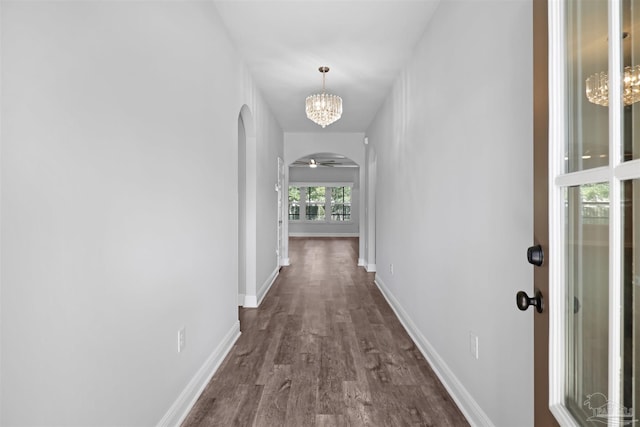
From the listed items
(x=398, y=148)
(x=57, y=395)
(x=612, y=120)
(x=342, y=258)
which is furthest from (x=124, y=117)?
(x=342, y=258)

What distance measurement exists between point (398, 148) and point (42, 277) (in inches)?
140

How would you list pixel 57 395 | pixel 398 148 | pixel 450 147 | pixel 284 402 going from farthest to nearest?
pixel 398 148 → pixel 450 147 → pixel 284 402 → pixel 57 395

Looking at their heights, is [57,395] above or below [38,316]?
below

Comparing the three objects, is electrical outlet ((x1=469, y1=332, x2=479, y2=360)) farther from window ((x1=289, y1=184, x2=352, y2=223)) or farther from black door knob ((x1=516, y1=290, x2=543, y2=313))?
window ((x1=289, y1=184, x2=352, y2=223))

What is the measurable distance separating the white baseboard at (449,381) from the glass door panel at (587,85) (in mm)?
1497

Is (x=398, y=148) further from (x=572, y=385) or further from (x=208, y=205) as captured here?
(x=572, y=385)

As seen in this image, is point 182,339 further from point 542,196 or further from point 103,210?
point 542,196

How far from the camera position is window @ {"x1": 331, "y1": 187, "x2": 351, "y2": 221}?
14.7 m

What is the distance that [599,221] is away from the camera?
0.87 meters

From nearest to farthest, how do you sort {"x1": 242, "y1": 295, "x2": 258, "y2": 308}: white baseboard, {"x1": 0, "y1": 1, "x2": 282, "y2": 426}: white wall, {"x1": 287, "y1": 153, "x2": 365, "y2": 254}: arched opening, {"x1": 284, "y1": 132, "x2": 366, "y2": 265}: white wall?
{"x1": 0, "y1": 1, "x2": 282, "y2": 426}: white wall
{"x1": 242, "y1": 295, "x2": 258, "y2": 308}: white baseboard
{"x1": 284, "y1": 132, "x2": 366, "y2": 265}: white wall
{"x1": 287, "y1": 153, "x2": 365, "y2": 254}: arched opening

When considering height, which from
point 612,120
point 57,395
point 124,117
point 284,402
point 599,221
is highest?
point 124,117

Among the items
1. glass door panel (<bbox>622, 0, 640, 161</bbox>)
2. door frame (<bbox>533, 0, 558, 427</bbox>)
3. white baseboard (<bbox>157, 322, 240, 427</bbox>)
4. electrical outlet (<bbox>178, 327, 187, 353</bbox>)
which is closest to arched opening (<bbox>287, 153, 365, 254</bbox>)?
white baseboard (<bbox>157, 322, 240, 427</bbox>)

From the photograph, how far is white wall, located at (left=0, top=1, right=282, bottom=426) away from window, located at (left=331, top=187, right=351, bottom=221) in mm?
12277

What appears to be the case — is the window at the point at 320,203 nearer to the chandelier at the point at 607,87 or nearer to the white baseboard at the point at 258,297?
the white baseboard at the point at 258,297
